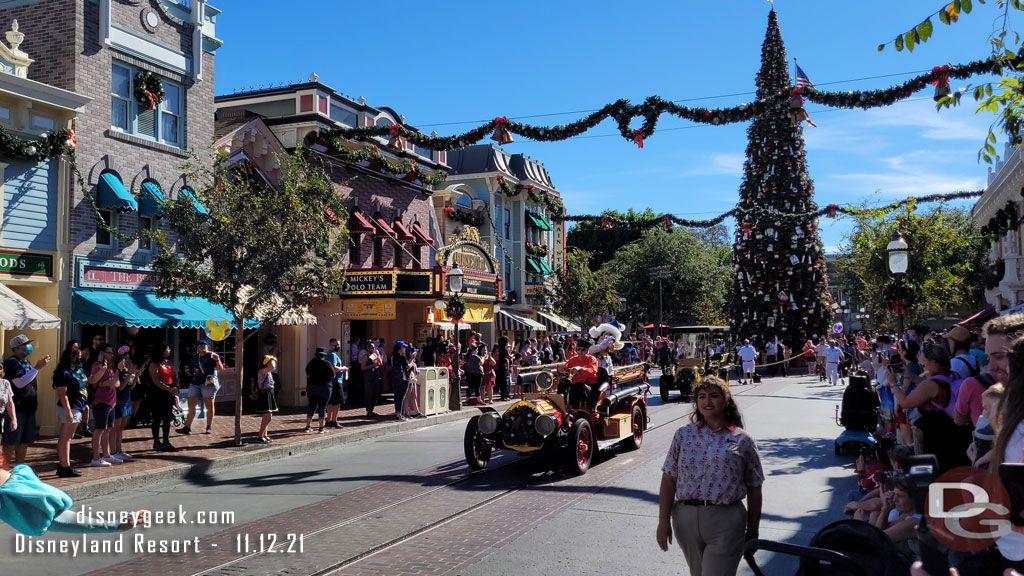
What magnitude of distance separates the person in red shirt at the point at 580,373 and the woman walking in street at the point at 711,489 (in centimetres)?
678

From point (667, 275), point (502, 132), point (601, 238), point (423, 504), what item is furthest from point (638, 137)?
point (601, 238)

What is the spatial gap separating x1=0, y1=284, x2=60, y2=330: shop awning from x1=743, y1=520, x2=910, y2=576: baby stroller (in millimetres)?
12731

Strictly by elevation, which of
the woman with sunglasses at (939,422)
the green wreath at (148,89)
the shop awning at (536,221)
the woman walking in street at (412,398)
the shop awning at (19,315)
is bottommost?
the woman walking in street at (412,398)

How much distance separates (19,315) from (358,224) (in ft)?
38.8

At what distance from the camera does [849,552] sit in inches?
133

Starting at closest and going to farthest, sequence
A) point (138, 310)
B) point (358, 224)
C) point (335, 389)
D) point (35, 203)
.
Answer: point (35, 203) → point (335, 389) → point (138, 310) → point (358, 224)

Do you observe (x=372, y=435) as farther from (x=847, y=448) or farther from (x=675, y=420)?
(x=847, y=448)

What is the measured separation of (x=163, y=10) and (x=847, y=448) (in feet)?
54.3

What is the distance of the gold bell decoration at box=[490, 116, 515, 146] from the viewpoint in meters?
16.0

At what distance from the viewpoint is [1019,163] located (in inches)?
1037

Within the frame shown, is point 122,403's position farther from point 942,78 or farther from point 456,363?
point 942,78

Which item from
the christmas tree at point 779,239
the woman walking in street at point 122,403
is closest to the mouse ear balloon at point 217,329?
the woman walking in street at point 122,403

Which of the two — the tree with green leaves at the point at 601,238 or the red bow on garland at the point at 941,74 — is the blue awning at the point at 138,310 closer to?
the red bow on garland at the point at 941,74

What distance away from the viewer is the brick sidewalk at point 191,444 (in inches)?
420
